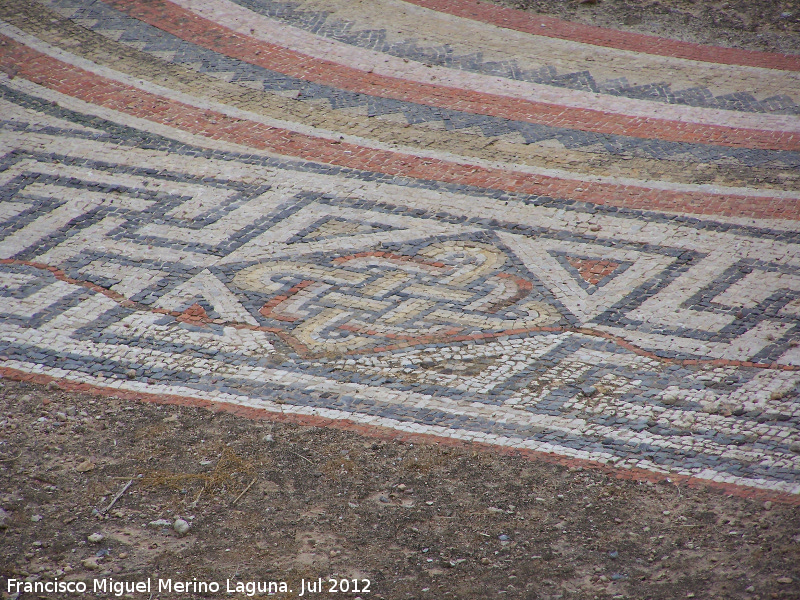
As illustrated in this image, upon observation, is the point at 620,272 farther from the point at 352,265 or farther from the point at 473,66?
the point at 473,66

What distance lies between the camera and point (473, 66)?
30.4 feet

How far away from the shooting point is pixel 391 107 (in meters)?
8.54

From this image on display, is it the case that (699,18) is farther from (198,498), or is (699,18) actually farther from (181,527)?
(181,527)

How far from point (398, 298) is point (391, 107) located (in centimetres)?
307

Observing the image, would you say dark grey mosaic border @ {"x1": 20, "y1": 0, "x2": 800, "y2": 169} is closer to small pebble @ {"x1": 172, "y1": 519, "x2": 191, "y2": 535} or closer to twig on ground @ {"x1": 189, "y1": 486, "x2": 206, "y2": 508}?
twig on ground @ {"x1": 189, "y1": 486, "x2": 206, "y2": 508}

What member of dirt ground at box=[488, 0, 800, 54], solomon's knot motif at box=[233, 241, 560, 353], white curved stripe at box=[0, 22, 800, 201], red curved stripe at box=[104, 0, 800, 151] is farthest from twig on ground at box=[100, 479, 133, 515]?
dirt ground at box=[488, 0, 800, 54]

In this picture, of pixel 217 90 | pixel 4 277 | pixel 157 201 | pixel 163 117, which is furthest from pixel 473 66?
pixel 4 277

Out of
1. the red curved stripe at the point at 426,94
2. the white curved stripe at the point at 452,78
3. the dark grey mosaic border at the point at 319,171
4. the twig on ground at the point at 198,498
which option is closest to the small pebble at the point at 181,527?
the twig on ground at the point at 198,498

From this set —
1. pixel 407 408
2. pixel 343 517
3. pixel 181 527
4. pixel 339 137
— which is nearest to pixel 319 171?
pixel 339 137

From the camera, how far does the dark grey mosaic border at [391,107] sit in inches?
312

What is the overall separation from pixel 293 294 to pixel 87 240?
182 cm

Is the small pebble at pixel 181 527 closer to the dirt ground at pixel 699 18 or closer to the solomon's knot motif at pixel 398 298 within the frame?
the solomon's knot motif at pixel 398 298

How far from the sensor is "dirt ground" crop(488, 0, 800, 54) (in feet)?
32.3

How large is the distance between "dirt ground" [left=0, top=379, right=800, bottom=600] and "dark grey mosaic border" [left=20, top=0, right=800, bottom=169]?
13.9 feet
